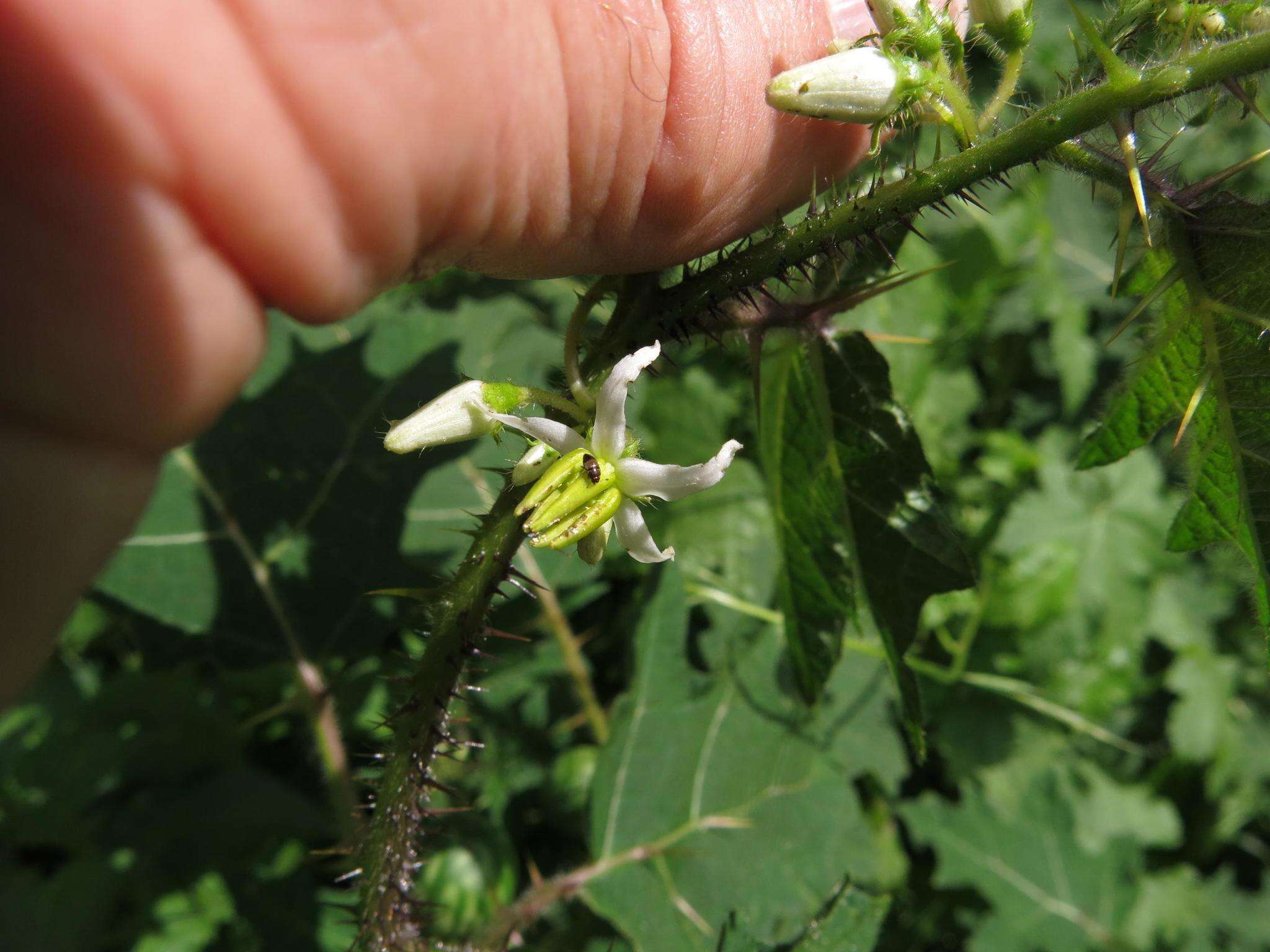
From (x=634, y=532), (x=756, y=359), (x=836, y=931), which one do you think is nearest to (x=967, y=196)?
(x=756, y=359)

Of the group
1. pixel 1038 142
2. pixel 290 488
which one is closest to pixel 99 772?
pixel 290 488

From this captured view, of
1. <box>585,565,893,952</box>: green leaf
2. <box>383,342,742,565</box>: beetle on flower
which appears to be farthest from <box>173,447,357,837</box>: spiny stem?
<box>383,342,742,565</box>: beetle on flower

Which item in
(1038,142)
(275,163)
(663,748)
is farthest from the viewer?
(663,748)

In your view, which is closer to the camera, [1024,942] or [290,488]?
[290,488]

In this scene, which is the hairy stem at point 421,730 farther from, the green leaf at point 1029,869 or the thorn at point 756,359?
the green leaf at point 1029,869

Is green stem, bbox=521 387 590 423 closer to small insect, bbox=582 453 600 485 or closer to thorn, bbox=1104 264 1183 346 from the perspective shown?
small insect, bbox=582 453 600 485

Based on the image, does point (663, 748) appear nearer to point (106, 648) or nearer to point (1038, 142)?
point (1038, 142)
